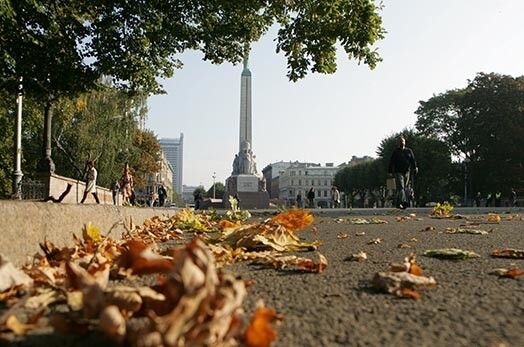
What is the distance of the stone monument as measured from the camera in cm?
5072

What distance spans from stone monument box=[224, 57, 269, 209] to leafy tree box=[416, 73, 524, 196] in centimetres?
2182

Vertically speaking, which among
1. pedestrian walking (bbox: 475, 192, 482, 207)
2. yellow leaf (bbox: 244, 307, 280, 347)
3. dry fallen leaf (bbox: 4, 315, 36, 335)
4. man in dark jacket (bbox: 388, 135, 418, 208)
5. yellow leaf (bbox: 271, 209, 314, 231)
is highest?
man in dark jacket (bbox: 388, 135, 418, 208)

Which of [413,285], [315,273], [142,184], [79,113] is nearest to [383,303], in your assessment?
[413,285]

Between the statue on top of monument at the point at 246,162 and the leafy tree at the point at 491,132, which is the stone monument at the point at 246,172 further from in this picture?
the leafy tree at the point at 491,132

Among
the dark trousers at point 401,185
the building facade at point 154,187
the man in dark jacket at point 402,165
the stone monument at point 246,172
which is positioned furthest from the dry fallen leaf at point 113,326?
the stone monument at point 246,172

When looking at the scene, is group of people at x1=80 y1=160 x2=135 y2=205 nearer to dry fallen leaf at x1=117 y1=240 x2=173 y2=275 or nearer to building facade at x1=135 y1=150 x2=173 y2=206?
dry fallen leaf at x1=117 y1=240 x2=173 y2=275

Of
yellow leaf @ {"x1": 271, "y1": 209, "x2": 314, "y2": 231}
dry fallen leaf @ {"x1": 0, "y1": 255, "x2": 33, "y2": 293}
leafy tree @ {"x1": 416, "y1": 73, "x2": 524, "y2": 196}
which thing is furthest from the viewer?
leafy tree @ {"x1": 416, "y1": 73, "x2": 524, "y2": 196}

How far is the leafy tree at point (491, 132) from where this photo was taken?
43.0 m

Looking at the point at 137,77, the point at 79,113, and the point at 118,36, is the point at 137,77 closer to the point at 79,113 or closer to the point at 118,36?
the point at 118,36

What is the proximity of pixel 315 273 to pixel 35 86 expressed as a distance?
37.1 feet

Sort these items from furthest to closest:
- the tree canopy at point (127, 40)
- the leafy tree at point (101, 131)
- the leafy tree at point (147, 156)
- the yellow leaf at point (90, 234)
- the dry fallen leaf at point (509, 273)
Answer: the leafy tree at point (147, 156), the leafy tree at point (101, 131), the tree canopy at point (127, 40), the yellow leaf at point (90, 234), the dry fallen leaf at point (509, 273)

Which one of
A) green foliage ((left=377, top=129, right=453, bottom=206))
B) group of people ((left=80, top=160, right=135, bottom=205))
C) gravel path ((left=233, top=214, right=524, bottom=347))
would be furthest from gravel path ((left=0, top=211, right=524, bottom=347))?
green foliage ((left=377, top=129, right=453, bottom=206))

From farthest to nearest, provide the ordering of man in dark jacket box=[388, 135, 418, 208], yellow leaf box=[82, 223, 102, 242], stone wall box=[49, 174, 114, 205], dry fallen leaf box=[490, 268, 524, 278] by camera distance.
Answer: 1. stone wall box=[49, 174, 114, 205]
2. man in dark jacket box=[388, 135, 418, 208]
3. yellow leaf box=[82, 223, 102, 242]
4. dry fallen leaf box=[490, 268, 524, 278]

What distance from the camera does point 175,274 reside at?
120 cm
